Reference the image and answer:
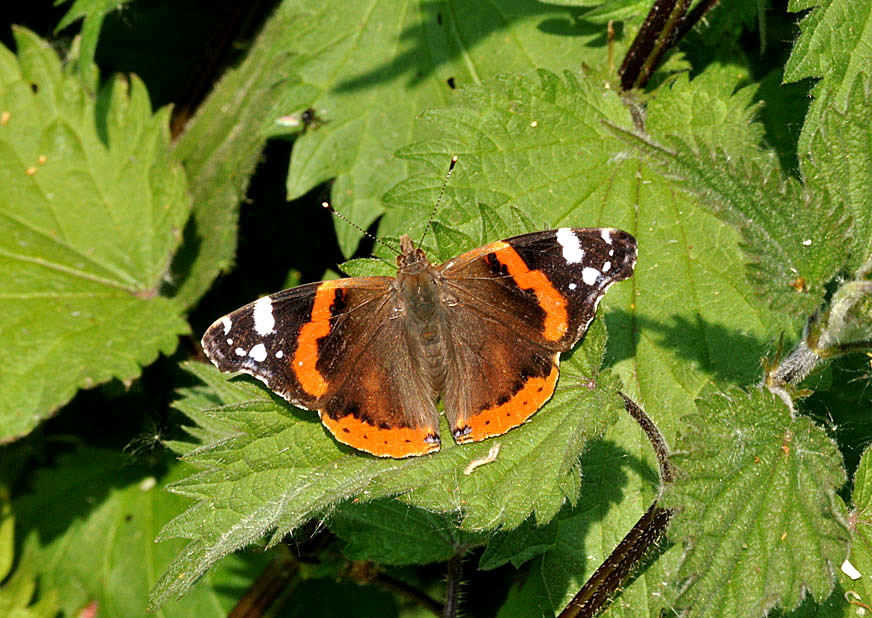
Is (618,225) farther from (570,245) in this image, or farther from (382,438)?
(382,438)

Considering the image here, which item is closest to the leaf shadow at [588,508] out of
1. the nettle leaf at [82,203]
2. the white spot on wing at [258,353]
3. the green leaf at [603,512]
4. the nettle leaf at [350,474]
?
the green leaf at [603,512]

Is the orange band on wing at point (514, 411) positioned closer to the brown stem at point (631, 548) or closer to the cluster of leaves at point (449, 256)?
the cluster of leaves at point (449, 256)

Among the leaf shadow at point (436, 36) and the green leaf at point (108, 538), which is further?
the green leaf at point (108, 538)

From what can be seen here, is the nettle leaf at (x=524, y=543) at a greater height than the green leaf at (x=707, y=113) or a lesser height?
lesser

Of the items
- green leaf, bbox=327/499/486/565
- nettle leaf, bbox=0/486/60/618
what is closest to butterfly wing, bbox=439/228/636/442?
green leaf, bbox=327/499/486/565

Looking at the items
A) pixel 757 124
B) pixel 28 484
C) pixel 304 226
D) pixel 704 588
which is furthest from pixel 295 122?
pixel 704 588

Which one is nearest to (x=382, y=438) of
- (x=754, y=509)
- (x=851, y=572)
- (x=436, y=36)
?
(x=754, y=509)

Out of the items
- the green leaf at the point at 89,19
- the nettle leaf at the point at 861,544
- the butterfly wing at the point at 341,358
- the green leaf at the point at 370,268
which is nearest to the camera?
the nettle leaf at the point at 861,544
